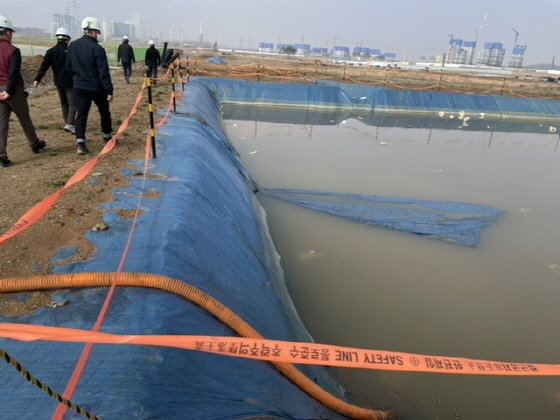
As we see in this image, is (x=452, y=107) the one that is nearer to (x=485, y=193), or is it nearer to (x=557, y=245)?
(x=485, y=193)

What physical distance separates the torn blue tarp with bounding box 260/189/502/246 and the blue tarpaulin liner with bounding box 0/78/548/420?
6.70 feet

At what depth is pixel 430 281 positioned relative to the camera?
17.6 feet

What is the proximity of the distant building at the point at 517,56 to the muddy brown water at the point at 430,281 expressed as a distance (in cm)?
17297

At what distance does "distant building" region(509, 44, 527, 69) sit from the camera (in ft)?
492

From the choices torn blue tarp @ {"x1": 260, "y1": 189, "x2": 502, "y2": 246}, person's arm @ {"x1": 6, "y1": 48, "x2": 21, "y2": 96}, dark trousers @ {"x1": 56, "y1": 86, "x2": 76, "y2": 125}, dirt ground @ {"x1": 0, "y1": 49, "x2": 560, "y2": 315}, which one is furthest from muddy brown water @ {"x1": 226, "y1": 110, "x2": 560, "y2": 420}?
A: person's arm @ {"x1": 6, "y1": 48, "x2": 21, "y2": 96}

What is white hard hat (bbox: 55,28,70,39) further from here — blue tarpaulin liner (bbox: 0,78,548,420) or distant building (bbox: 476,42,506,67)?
distant building (bbox: 476,42,506,67)

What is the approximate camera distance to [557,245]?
6.46m

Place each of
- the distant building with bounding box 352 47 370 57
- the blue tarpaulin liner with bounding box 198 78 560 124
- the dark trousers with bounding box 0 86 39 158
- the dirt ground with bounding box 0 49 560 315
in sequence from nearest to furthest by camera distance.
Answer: the dirt ground with bounding box 0 49 560 315
the dark trousers with bounding box 0 86 39 158
the blue tarpaulin liner with bounding box 198 78 560 124
the distant building with bounding box 352 47 370 57

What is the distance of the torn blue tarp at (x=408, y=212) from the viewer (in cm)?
646

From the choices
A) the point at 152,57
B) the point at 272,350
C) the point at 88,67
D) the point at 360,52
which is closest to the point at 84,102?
the point at 88,67

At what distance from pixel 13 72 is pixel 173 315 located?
15.1 ft

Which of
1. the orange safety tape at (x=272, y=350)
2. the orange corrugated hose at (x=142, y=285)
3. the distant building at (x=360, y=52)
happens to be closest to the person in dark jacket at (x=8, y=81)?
the orange corrugated hose at (x=142, y=285)

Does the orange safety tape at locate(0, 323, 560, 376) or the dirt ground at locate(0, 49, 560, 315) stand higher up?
the orange safety tape at locate(0, 323, 560, 376)

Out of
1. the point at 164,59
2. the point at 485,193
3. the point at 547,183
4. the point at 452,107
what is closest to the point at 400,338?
the point at 485,193
